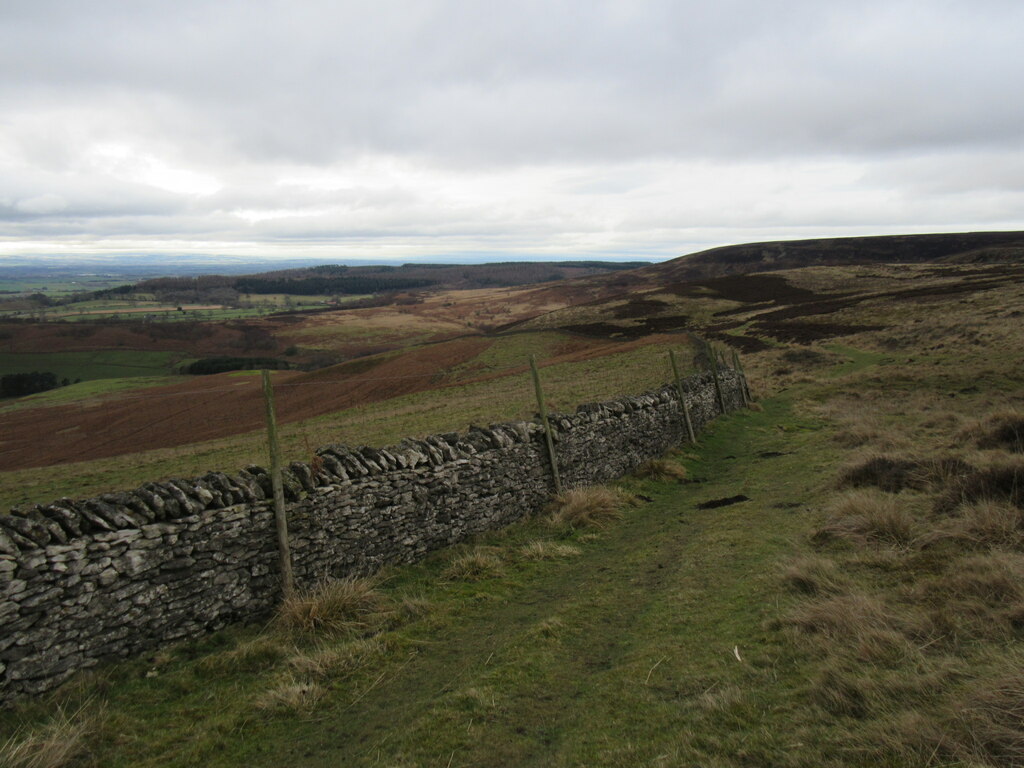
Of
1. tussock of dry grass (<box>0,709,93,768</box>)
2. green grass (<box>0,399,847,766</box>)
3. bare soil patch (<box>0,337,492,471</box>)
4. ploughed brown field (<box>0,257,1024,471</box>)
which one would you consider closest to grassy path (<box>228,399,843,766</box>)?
green grass (<box>0,399,847,766</box>)

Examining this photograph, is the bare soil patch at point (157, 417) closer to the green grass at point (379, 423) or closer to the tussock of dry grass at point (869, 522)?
the green grass at point (379, 423)

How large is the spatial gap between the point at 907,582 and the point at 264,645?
21.5 feet

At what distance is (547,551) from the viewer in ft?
29.5

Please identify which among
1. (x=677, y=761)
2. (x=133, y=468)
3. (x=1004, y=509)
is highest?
(x=1004, y=509)

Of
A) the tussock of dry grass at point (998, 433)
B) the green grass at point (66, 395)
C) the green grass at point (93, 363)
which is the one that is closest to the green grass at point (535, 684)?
the tussock of dry grass at point (998, 433)

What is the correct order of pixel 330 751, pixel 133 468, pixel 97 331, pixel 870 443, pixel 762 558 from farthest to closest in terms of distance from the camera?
pixel 97 331 → pixel 133 468 → pixel 870 443 → pixel 762 558 → pixel 330 751

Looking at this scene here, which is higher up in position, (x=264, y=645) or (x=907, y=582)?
(x=907, y=582)

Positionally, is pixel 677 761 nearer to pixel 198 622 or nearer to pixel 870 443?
pixel 198 622

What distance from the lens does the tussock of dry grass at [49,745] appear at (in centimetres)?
421

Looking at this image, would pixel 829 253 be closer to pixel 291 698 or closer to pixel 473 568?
pixel 473 568

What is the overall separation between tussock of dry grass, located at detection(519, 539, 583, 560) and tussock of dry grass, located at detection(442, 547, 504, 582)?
55cm

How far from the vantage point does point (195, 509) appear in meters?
6.45

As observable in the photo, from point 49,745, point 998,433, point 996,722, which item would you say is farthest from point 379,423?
point 996,722

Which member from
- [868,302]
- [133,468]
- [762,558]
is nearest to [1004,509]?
[762,558]
